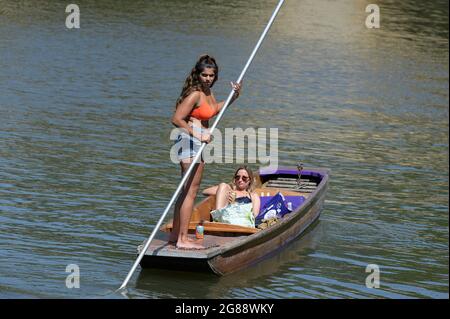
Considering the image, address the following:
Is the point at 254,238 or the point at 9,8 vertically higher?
the point at 9,8

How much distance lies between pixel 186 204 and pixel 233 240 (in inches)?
26.5

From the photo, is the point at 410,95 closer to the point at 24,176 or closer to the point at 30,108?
the point at 30,108

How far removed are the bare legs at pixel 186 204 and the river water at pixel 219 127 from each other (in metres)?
0.33

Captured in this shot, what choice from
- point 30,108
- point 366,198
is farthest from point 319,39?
point 366,198

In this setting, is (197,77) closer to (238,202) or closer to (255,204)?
(238,202)

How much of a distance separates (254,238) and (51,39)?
1609 centimetres

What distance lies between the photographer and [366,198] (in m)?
15.8

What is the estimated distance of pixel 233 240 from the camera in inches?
454

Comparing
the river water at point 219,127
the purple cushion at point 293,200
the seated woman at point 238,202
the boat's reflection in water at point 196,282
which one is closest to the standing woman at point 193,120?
the boat's reflection in water at point 196,282

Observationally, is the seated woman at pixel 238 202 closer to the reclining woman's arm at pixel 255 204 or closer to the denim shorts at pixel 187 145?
the reclining woman's arm at pixel 255 204

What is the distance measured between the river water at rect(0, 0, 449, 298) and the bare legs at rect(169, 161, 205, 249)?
0.33 m

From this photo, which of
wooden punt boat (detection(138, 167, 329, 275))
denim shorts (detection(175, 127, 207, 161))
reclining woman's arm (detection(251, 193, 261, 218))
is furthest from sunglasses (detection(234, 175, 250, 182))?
denim shorts (detection(175, 127, 207, 161))

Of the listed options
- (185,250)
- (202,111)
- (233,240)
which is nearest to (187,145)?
(202,111)

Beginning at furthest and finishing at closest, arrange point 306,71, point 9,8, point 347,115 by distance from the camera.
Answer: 1. point 9,8
2. point 306,71
3. point 347,115
